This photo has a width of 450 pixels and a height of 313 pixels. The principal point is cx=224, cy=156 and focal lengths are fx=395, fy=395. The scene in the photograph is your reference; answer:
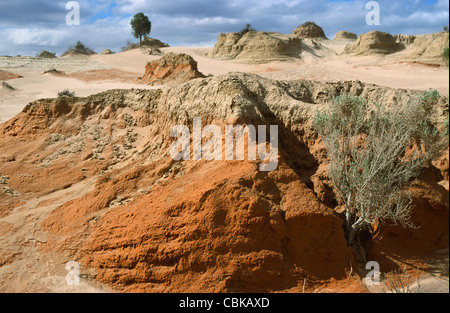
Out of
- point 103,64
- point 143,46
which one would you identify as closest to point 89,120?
point 103,64

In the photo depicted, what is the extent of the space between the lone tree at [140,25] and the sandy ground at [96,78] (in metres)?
6.22

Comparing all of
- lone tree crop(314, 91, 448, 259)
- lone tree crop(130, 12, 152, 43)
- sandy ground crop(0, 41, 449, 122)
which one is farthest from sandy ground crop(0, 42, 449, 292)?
lone tree crop(130, 12, 152, 43)

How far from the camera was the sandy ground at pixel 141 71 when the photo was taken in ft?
48.6

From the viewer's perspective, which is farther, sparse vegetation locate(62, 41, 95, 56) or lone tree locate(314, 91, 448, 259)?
sparse vegetation locate(62, 41, 95, 56)

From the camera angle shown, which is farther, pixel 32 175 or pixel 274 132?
pixel 32 175

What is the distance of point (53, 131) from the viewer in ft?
24.1

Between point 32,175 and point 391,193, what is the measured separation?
540 cm

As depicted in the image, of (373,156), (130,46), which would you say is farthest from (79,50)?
(373,156)

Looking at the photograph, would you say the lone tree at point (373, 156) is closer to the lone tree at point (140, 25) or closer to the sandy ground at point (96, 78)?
the sandy ground at point (96, 78)

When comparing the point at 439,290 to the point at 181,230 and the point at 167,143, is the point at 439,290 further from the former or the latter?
the point at 167,143

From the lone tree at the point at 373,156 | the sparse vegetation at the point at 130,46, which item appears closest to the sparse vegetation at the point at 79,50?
the sparse vegetation at the point at 130,46

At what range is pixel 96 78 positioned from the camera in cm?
1827

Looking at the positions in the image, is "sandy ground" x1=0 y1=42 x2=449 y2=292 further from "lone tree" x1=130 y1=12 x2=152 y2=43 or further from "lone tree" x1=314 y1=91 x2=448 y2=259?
"lone tree" x1=130 y1=12 x2=152 y2=43

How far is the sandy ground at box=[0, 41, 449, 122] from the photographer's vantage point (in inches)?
583
